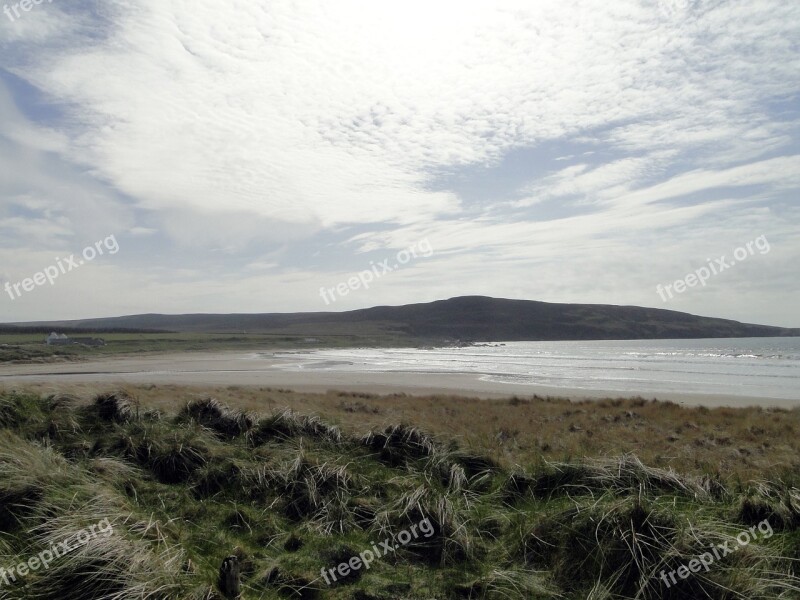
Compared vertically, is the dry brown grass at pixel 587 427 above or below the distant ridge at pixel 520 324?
below

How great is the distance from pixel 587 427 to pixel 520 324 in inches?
5555

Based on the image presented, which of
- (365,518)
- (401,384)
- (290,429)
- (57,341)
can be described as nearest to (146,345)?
(57,341)

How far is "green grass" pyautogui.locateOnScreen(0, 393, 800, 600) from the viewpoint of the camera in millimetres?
4707

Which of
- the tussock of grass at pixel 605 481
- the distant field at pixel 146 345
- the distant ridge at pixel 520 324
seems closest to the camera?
the tussock of grass at pixel 605 481

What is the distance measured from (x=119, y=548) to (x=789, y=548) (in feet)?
17.6

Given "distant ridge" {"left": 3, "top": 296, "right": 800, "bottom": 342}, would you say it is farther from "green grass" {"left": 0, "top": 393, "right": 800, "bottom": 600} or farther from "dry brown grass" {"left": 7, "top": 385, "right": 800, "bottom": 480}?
"green grass" {"left": 0, "top": 393, "right": 800, "bottom": 600}


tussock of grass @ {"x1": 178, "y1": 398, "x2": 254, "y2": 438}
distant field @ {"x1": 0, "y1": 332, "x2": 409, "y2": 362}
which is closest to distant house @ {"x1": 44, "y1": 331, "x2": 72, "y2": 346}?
distant field @ {"x1": 0, "y1": 332, "x2": 409, "y2": 362}

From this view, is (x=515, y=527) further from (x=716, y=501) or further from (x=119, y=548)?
(x=119, y=548)

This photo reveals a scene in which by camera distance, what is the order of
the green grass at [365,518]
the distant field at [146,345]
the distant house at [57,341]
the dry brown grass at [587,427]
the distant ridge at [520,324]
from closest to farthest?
the green grass at [365,518]
the dry brown grass at [587,427]
the distant field at [146,345]
the distant house at [57,341]
the distant ridge at [520,324]

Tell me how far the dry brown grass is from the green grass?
1.08 m

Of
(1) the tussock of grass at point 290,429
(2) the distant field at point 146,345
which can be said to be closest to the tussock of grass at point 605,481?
(1) the tussock of grass at point 290,429

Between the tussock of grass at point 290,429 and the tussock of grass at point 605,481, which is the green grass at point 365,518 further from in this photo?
the tussock of grass at point 290,429

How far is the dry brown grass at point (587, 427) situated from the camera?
9125 mm

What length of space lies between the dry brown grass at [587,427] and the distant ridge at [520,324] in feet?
367
